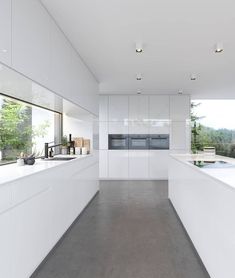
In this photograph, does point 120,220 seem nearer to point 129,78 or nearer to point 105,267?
point 105,267

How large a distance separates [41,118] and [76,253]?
2463 millimetres

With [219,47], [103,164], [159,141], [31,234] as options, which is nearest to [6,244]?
[31,234]

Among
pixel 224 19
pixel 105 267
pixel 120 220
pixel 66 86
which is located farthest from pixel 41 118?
pixel 224 19

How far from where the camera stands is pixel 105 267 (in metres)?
2.58

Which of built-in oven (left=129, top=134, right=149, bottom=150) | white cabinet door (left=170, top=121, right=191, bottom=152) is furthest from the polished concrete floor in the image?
white cabinet door (left=170, top=121, right=191, bottom=152)

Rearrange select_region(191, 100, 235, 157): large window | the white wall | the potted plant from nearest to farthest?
the white wall, the potted plant, select_region(191, 100, 235, 157): large window

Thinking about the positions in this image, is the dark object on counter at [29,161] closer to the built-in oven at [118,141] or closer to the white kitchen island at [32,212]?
the white kitchen island at [32,212]

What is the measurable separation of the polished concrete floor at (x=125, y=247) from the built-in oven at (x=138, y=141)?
3.03 m

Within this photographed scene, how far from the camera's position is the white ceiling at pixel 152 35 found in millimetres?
2641

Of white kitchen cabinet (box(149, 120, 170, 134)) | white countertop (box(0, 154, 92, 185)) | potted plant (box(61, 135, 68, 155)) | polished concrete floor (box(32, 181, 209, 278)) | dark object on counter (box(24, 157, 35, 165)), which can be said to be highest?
white kitchen cabinet (box(149, 120, 170, 134))

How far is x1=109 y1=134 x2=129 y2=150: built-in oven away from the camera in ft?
25.9

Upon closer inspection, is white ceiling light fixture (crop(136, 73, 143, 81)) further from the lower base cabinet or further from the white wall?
the lower base cabinet

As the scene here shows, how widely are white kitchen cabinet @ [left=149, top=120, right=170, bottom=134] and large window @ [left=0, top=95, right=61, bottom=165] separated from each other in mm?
3514

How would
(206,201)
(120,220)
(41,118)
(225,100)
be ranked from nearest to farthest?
(206,201), (120,220), (41,118), (225,100)
